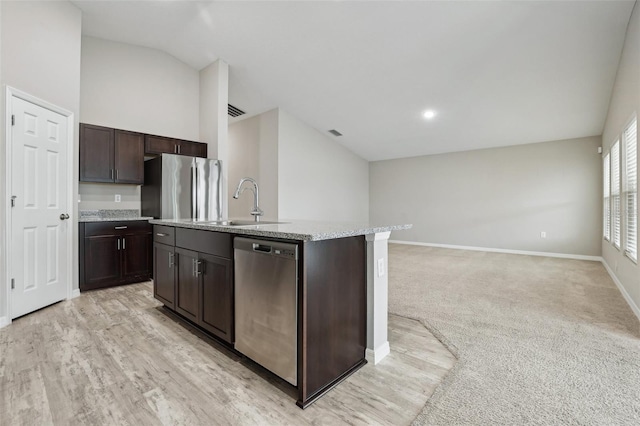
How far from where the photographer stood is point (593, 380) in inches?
68.1

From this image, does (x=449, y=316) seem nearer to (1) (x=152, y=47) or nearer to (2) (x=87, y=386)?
(2) (x=87, y=386)

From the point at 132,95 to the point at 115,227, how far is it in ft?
6.84

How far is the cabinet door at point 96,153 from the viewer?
11.9 ft

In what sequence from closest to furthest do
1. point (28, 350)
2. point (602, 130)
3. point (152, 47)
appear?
1. point (28, 350)
2. point (152, 47)
3. point (602, 130)

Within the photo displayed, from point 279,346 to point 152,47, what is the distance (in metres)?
5.08

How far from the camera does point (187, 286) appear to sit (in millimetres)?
2383

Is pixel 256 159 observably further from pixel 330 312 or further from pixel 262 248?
pixel 330 312

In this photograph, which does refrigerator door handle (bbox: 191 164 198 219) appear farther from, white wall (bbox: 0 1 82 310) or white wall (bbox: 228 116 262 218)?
white wall (bbox: 228 116 262 218)

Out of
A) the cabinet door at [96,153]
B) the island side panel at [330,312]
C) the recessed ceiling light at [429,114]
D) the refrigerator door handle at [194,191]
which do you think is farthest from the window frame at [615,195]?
the cabinet door at [96,153]

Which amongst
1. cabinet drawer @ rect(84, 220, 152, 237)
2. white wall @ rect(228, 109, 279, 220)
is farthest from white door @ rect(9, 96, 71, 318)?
white wall @ rect(228, 109, 279, 220)

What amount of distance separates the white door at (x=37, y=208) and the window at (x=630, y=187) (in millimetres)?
6183

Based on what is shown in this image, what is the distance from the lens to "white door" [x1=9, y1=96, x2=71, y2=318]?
8.85 ft

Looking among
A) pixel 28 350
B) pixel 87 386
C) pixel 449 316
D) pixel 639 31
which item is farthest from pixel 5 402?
pixel 639 31

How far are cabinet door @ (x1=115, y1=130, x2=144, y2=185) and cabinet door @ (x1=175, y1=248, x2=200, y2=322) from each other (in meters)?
2.33
